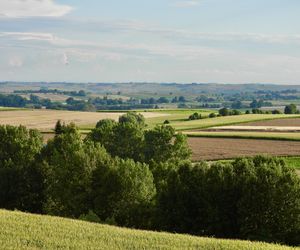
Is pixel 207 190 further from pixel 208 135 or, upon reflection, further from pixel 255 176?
pixel 208 135

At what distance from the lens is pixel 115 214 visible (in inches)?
1971

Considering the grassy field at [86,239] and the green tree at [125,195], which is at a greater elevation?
the grassy field at [86,239]

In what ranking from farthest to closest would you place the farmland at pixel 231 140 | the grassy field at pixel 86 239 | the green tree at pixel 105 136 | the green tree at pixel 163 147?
the farmland at pixel 231 140, the green tree at pixel 105 136, the green tree at pixel 163 147, the grassy field at pixel 86 239

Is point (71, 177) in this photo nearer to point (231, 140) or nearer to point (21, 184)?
point (21, 184)

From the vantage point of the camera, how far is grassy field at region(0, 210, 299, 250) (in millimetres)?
26109

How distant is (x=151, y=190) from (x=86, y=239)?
25.3 metres

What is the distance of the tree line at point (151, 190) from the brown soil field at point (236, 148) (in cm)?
2816

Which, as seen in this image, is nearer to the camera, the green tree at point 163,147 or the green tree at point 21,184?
the green tree at point 21,184

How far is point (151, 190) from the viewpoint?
173 ft

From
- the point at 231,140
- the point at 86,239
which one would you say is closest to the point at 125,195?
the point at 86,239

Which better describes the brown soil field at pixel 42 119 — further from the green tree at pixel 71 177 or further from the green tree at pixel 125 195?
the green tree at pixel 125 195

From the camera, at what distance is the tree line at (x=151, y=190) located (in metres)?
42.9

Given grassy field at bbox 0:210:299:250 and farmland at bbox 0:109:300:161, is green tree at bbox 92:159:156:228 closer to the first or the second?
grassy field at bbox 0:210:299:250

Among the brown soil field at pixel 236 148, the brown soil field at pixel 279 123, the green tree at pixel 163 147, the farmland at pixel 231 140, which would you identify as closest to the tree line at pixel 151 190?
the green tree at pixel 163 147
